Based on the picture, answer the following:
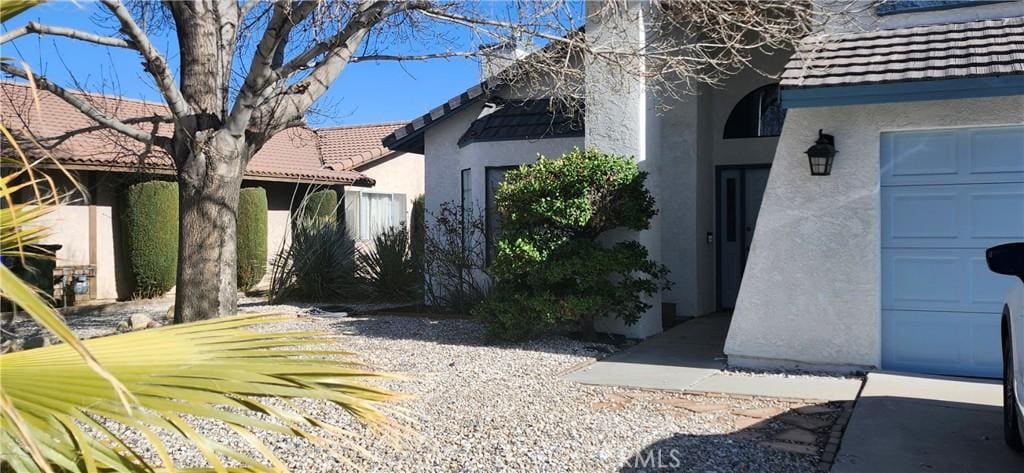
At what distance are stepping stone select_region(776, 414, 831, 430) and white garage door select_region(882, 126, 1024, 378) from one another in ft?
6.16

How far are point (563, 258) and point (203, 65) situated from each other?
4.41 meters

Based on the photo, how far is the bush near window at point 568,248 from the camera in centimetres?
900

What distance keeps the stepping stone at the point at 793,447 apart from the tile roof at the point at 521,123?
6.48 meters

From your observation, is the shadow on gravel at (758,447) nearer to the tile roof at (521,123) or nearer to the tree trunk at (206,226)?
the tree trunk at (206,226)

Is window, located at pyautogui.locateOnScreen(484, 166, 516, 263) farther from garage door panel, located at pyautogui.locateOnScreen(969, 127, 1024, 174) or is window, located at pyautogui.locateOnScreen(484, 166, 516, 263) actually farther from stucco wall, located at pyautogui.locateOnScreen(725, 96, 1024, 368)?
garage door panel, located at pyautogui.locateOnScreen(969, 127, 1024, 174)

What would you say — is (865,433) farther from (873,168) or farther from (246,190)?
(246,190)

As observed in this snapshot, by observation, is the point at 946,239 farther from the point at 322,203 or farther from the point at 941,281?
the point at 322,203

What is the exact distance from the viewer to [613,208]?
362 inches

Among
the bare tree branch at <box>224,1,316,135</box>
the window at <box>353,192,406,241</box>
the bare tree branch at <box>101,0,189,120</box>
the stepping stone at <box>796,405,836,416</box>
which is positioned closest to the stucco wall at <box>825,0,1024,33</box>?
the stepping stone at <box>796,405,836,416</box>

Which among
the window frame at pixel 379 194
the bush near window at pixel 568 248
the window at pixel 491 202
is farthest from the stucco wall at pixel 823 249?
the window frame at pixel 379 194

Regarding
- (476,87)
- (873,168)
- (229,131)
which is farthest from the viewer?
(476,87)

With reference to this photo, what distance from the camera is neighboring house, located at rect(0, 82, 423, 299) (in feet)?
42.6

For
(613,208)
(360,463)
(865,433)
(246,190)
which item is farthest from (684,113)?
(246,190)

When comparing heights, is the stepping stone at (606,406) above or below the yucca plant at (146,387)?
below
